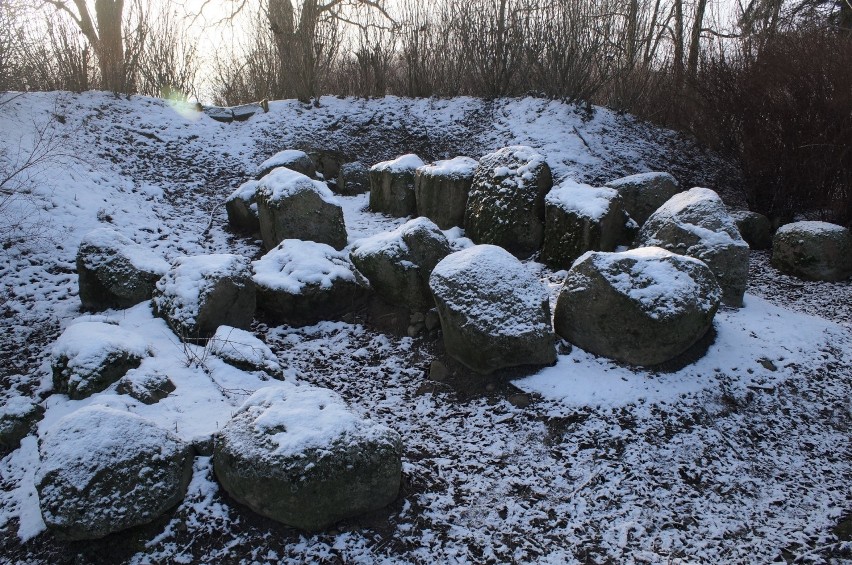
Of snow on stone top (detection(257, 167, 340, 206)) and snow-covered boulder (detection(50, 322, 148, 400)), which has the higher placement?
snow on stone top (detection(257, 167, 340, 206))

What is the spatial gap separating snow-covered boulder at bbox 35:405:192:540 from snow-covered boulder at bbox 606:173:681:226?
4.49 meters

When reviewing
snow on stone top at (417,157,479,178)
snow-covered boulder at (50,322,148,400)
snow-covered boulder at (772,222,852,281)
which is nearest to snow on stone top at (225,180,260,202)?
snow on stone top at (417,157,479,178)

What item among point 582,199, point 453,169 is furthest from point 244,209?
point 582,199

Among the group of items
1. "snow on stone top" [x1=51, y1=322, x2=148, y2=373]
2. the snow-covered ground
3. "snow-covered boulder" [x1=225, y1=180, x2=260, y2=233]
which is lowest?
the snow-covered ground

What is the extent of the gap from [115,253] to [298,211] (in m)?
1.55

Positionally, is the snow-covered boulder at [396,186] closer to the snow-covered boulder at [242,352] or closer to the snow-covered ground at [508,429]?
the snow-covered ground at [508,429]

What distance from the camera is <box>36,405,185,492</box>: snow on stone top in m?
2.49

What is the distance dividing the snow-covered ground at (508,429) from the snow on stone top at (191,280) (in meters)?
0.22

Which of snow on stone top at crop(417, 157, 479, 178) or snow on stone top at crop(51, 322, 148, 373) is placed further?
snow on stone top at crop(417, 157, 479, 178)

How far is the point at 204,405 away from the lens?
3.26m

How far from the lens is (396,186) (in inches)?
247

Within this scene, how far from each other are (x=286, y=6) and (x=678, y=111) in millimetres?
6327

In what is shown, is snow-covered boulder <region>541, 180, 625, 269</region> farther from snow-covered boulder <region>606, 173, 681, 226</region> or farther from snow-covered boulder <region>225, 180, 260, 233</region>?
snow-covered boulder <region>225, 180, 260, 233</region>

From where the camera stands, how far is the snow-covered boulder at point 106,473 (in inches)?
95.6
